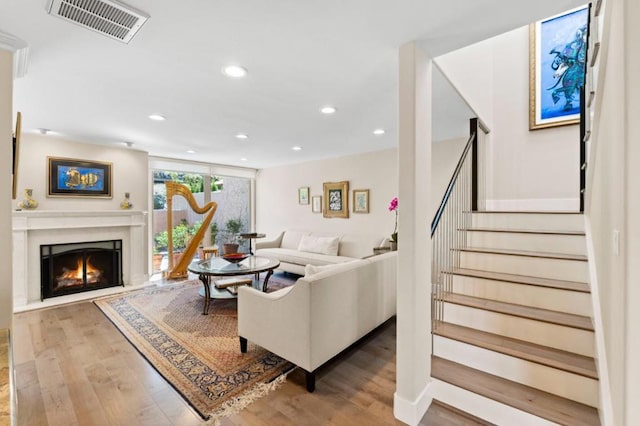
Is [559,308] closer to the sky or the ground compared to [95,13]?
closer to the ground

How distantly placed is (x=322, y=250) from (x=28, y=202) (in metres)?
4.60

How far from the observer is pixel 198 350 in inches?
106

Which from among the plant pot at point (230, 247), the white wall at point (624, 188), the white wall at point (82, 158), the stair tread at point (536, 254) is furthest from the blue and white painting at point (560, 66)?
the white wall at point (82, 158)

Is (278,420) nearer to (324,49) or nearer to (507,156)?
(324,49)

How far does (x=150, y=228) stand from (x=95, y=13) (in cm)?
477

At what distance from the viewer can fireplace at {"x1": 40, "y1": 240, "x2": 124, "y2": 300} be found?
413 cm

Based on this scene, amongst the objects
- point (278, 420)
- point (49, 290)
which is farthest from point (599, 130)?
point (49, 290)

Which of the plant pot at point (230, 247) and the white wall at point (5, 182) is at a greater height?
the white wall at point (5, 182)

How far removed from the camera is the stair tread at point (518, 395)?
164 cm

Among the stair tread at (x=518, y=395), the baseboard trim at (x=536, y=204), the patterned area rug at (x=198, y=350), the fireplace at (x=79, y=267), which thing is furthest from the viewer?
the fireplace at (x=79, y=267)

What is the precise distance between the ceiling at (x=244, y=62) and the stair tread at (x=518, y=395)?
2.30 m

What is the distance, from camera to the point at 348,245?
562 centimetres

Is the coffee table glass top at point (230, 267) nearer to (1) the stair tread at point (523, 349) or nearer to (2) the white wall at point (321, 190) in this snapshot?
(2) the white wall at point (321, 190)

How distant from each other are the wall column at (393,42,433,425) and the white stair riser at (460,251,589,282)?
4.28 feet
